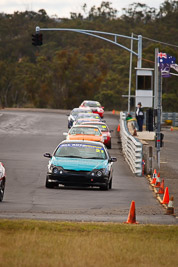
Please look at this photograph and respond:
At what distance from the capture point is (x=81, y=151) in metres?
20.1

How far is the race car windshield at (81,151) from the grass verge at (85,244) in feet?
25.4

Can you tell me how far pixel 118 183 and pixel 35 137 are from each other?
788 inches

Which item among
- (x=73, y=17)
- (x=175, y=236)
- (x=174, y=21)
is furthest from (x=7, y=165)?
(x=73, y=17)

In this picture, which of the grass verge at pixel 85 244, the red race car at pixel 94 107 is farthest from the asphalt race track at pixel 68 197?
the red race car at pixel 94 107

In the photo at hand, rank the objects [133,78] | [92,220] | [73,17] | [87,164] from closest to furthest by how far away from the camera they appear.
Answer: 1. [92,220]
2. [87,164]
3. [133,78]
4. [73,17]

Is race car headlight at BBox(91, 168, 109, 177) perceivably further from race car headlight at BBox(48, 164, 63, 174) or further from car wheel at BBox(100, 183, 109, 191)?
race car headlight at BBox(48, 164, 63, 174)

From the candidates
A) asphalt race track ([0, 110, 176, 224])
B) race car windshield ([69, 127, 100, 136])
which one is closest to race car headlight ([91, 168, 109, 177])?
Answer: asphalt race track ([0, 110, 176, 224])

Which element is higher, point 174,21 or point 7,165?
point 174,21

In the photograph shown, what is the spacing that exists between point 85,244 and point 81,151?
10842mm

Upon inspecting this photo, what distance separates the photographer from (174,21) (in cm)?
13162

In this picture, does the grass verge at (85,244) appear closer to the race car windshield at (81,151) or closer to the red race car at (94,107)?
the race car windshield at (81,151)

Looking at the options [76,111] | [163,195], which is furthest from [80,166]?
[76,111]

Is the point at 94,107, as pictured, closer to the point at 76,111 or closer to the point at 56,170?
the point at 76,111

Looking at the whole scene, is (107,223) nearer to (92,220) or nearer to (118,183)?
(92,220)
